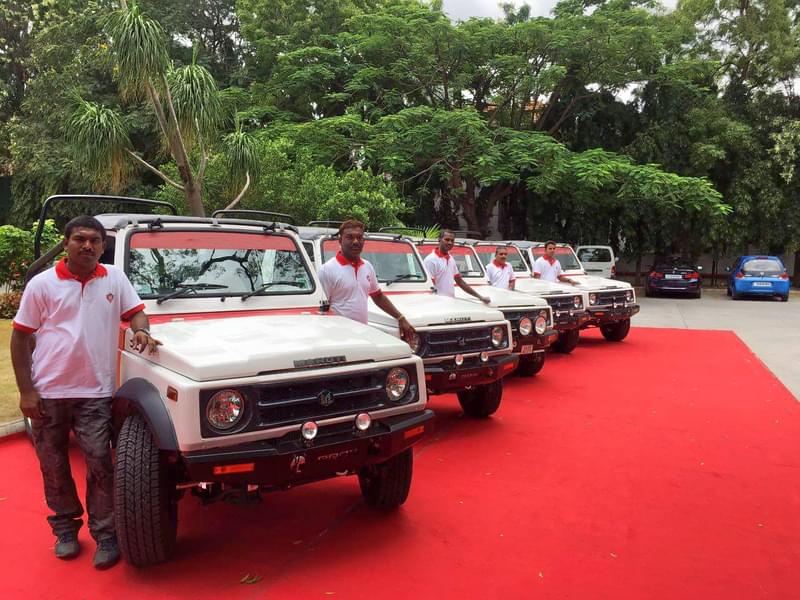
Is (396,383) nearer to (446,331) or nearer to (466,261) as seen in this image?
(446,331)

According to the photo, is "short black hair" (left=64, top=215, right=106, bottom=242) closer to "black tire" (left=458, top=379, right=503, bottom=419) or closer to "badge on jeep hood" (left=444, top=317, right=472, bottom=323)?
"badge on jeep hood" (left=444, top=317, right=472, bottom=323)

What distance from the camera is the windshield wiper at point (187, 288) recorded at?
3925 mm

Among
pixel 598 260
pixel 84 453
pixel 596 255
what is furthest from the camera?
pixel 596 255

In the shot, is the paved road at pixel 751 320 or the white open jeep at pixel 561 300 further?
the paved road at pixel 751 320

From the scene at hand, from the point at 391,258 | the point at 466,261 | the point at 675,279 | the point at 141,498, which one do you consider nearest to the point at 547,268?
the point at 466,261

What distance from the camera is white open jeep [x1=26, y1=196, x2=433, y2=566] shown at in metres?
3.04

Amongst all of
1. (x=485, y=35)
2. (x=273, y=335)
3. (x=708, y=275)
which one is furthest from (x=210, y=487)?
(x=708, y=275)

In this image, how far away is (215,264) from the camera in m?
4.28

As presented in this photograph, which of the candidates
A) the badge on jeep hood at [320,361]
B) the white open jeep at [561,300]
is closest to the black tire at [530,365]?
the white open jeep at [561,300]

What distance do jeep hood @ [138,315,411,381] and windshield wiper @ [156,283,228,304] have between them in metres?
0.22

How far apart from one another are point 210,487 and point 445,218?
22.1 meters

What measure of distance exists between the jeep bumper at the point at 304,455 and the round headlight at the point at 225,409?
124 millimetres

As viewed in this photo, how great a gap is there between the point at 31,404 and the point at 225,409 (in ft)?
3.56

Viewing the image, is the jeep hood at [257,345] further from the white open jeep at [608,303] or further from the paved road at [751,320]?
the white open jeep at [608,303]
